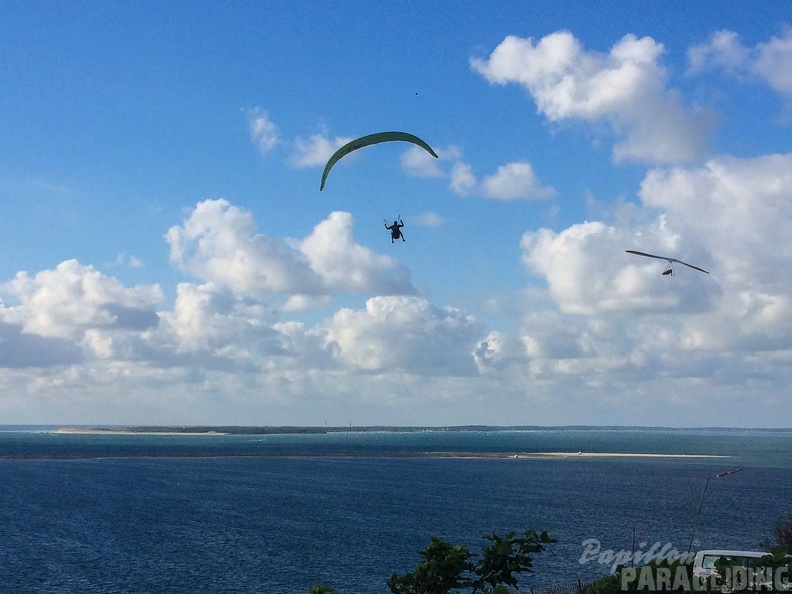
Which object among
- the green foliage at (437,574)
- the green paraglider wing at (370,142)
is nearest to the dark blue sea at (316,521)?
the green foliage at (437,574)

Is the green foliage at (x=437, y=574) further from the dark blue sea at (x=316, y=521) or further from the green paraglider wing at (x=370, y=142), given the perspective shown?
the green paraglider wing at (x=370, y=142)

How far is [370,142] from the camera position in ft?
105

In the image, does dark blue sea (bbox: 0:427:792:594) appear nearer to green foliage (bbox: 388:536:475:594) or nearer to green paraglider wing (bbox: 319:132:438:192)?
green foliage (bbox: 388:536:475:594)

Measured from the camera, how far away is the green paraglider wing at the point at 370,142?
1235 inches

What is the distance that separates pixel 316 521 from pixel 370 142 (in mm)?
64747

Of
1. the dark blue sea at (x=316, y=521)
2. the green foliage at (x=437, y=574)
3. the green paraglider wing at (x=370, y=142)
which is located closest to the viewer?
the green foliage at (x=437, y=574)

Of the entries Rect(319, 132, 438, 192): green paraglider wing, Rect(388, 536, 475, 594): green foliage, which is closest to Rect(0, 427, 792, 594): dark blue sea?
Rect(388, 536, 475, 594): green foliage

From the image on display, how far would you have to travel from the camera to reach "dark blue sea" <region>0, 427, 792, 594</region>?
58438 millimetres

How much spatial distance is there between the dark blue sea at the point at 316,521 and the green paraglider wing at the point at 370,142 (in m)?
17.7

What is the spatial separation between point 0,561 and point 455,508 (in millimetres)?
56282

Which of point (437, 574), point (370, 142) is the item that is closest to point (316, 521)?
point (370, 142)

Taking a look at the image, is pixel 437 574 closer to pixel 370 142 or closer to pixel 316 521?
pixel 370 142

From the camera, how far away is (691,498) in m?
115

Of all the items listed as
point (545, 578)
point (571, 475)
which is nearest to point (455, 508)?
point (545, 578)
